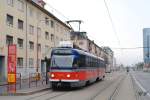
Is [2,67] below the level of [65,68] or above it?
below

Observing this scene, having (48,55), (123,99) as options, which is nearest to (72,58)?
(48,55)

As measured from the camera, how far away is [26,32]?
187 ft

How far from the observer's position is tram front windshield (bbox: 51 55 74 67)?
29.5 m

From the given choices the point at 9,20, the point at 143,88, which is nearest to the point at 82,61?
the point at 143,88

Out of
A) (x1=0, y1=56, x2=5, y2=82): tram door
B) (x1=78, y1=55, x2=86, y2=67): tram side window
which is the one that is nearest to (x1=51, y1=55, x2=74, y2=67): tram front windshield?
(x1=78, y1=55, x2=86, y2=67): tram side window

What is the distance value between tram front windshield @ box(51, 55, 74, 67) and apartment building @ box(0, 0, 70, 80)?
19.4 meters

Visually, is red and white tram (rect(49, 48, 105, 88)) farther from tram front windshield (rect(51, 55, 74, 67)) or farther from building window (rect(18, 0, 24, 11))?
building window (rect(18, 0, 24, 11))

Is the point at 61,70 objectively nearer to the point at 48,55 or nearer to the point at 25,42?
the point at 48,55

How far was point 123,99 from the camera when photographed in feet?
71.8

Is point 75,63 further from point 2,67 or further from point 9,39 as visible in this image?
point 9,39

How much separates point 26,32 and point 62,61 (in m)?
28.3

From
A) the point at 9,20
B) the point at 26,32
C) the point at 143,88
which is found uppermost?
the point at 9,20

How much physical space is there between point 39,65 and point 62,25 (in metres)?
21.9

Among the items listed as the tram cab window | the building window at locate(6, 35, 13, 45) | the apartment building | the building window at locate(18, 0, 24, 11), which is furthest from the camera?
the building window at locate(18, 0, 24, 11)
